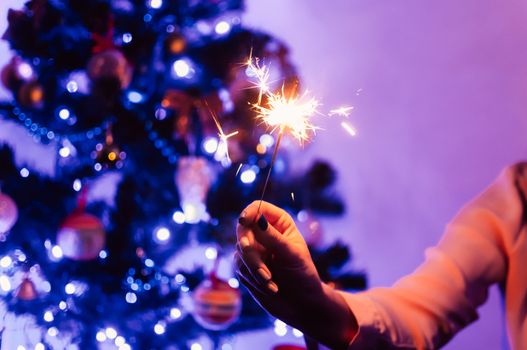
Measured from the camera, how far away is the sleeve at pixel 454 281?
2.85ft

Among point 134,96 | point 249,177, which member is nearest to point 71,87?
point 134,96

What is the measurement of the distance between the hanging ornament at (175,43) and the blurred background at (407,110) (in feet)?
2.12

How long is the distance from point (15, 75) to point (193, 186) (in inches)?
25.7

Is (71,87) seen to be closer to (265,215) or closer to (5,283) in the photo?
(5,283)

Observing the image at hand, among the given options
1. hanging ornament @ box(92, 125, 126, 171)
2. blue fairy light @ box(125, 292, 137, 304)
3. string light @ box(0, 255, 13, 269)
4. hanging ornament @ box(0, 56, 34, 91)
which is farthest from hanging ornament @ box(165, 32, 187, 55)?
string light @ box(0, 255, 13, 269)

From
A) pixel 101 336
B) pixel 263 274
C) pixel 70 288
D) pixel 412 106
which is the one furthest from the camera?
pixel 412 106

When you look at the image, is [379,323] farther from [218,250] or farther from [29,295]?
[29,295]

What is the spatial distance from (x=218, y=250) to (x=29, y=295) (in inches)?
25.3

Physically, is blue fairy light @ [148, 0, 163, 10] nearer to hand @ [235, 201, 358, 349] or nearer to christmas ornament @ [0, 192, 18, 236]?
christmas ornament @ [0, 192, 18, 236]

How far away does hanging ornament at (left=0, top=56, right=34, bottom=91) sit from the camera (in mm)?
1606

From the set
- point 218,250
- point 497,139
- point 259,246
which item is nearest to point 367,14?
point 497,139

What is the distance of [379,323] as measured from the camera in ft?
2.73

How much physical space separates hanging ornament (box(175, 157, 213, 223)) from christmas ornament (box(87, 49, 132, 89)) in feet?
1.06

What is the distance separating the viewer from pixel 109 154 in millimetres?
1699
